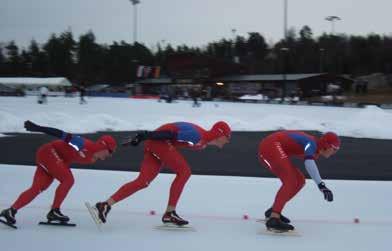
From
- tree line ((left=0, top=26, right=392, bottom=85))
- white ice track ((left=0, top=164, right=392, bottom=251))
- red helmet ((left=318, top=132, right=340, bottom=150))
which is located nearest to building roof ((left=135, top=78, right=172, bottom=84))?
tree line ((left=0, top=26, right=392, bottom=85))

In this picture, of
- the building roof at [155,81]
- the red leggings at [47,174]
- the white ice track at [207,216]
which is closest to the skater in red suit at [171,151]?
the white ice track at [207,216]

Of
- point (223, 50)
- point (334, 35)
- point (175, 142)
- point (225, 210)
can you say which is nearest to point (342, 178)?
point (225, 210)

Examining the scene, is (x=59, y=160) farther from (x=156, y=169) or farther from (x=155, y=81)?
(x=155, y=81)

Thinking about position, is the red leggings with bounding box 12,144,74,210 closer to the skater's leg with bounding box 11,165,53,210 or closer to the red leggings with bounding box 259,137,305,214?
the skater's leg with bounding box 11,165,53,210

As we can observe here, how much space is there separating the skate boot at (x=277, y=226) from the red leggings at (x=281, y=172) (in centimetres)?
9

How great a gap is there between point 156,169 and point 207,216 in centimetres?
84

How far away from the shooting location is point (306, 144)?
4.68 m

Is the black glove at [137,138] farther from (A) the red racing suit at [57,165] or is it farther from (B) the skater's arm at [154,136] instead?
(A) the red racing suit at [57,165]

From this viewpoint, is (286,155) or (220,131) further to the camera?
(286,155)

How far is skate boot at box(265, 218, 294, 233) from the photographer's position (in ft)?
15.1

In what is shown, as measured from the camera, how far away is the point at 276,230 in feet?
15.1

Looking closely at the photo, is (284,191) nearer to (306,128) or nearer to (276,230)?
(276,230)

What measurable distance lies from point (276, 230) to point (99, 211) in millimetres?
1546

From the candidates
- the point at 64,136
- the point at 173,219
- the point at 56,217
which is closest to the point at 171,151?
the point at 173,219
